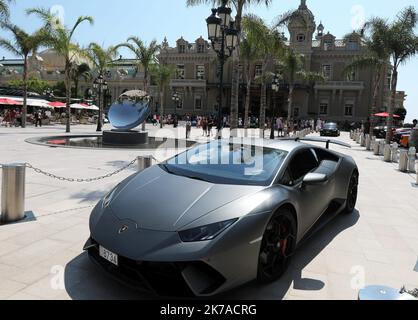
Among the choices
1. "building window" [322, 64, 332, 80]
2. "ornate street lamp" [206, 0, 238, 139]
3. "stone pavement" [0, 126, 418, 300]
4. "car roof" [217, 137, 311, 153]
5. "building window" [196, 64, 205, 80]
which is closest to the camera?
"stone pavement" [0, 126, 418, 300]

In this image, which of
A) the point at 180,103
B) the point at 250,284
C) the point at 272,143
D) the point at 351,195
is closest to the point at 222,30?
the point at 351,195

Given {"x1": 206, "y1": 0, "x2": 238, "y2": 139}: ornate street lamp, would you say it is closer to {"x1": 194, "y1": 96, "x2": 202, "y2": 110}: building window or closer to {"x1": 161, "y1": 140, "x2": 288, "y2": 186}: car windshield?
{"x1": 161, "y1": 140, "x2": 288, "y2": 186}: car windshield

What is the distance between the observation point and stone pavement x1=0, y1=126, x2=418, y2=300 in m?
3.47

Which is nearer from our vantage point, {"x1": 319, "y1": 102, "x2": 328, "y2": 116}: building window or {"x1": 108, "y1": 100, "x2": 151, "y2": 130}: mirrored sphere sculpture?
{"x1": 108, "y1": 100, "x2": 151, "y2": 130}: mirrored sphere sculpture

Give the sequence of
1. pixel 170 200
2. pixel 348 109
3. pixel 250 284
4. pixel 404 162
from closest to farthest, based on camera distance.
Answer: pixel 170 200, pixel 250 284, pixel 404 162, pixel 348 109

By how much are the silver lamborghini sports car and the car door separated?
13 mm

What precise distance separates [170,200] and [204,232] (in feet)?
1.79

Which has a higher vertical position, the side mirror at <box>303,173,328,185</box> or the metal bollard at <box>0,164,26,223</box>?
the side mirror at <box>303,173,328,185</box>

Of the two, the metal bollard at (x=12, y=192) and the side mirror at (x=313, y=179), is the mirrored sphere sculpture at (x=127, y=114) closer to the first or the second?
the metal bollard at (x=12, y=192)

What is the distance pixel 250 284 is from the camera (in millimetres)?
3645

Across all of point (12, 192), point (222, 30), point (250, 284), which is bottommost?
point (250, 284)

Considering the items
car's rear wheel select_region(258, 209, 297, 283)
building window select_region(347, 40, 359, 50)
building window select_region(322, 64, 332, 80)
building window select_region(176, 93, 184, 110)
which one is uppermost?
building window select_region(347, 40, 359, 50)

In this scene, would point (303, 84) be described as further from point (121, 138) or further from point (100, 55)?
point (121, 138)

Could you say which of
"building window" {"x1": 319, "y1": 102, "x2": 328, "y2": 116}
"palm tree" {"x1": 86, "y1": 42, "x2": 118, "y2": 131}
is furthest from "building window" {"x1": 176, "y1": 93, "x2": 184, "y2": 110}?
"palm tree" {"x1": 86, "y1": 42, "x2": 118, "y2": 131}
